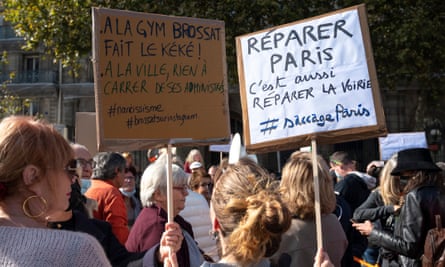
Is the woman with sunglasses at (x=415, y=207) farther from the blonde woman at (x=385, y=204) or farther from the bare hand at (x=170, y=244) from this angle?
the bare hand at (x=170, y=244)

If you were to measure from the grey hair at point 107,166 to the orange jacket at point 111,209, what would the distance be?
0.47ft

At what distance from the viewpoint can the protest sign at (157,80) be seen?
3.07m

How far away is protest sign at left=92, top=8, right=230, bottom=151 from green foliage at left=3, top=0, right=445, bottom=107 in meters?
11.3

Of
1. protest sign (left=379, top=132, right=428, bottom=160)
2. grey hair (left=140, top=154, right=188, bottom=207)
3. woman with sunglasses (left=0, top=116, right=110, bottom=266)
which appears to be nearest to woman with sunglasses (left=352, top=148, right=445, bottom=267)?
grey hair (left=140, top=154, right=188, bottom=207)

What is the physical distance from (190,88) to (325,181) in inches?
36.9

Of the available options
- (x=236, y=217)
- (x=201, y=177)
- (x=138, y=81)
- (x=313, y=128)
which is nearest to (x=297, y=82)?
(x=313, y=128)

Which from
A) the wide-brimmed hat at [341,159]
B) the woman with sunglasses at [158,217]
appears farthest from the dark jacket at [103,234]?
the wide-brimmed hat at [341,159]

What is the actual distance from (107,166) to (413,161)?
227 centimetres

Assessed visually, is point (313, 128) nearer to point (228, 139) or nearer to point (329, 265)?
point (228, 139)

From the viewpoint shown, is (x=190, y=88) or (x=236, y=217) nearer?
(x=236, y=217)

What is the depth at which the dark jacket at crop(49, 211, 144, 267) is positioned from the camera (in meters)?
3.10

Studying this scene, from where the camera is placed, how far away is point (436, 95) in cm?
1652

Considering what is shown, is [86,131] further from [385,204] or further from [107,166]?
[385,204]

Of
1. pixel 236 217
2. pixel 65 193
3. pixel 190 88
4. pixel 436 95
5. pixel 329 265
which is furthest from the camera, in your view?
pixel 436 95
